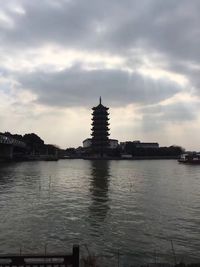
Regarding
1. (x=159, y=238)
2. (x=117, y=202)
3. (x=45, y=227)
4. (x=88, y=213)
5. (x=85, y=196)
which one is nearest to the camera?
(x=159, y=238)

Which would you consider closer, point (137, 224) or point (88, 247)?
point (88, 247)

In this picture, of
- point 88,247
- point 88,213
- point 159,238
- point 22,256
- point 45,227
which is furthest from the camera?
point 88,213

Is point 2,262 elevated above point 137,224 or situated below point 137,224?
above

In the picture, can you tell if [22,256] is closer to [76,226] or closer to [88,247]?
[88,247]

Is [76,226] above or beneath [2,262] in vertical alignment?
beneath

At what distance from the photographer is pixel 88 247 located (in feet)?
76.5

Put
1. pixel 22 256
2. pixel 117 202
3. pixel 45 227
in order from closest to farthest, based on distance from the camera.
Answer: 1. pixel 22 256
2. pixel 45 227
3. pixel 117 202

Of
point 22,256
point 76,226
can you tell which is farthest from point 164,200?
point 22,256

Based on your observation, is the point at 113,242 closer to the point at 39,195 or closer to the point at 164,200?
the point at 164,200

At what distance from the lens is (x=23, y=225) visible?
30031mm

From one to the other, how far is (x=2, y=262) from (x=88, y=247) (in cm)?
1288

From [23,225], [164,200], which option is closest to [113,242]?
[23,225]

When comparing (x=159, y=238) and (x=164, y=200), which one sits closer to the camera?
(x=159, y=238)

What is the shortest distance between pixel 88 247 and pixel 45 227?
22.7 feet
